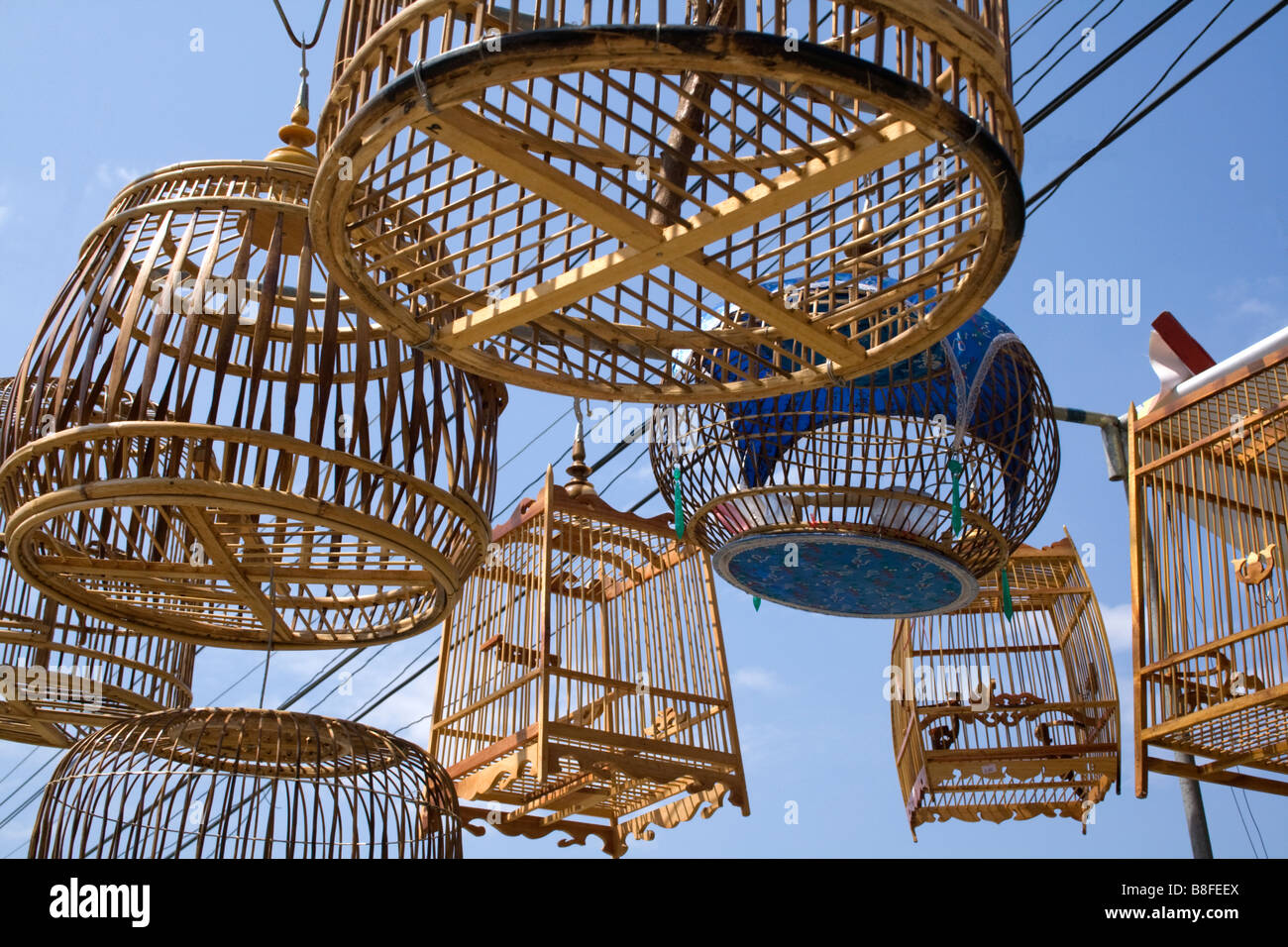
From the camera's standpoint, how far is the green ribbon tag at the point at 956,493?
4207 mm

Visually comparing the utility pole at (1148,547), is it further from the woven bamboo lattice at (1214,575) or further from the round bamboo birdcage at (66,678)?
the round bamboo birdcage at (66,678)

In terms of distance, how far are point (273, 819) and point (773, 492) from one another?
5.86 ft

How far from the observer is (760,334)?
2822 millimetres

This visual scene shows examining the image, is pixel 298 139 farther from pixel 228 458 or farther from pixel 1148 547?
pixel 1148 547

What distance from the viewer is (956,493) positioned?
13.8 ft

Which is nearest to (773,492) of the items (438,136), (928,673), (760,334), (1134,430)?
(1134,430)

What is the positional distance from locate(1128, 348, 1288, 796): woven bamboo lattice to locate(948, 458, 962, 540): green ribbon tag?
583mm

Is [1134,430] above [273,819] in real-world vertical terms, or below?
above

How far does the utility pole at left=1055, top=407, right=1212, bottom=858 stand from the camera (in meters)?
4.45

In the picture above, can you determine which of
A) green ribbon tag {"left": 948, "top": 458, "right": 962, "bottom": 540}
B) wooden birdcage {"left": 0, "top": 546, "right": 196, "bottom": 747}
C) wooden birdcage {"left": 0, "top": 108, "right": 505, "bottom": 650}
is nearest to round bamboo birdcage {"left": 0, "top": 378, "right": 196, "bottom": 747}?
Result: wooden birdcage {"left": 0, "top": 546, "right": 196, "bottom": 747}

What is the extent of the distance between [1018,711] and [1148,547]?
146cm

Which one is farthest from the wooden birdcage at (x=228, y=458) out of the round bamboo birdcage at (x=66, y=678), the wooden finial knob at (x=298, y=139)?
the round bamboo birdcage at (x=66, y=678)

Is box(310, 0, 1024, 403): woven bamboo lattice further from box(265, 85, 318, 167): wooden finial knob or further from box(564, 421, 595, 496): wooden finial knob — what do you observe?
box(564, 421, 595, 496): wooden finial knob
